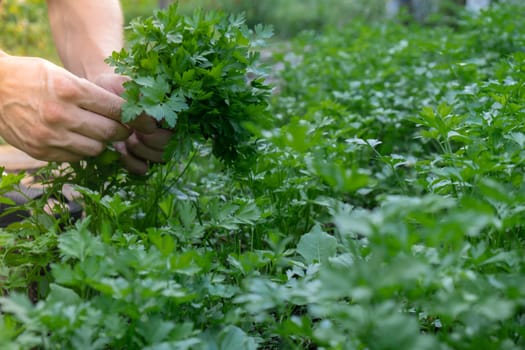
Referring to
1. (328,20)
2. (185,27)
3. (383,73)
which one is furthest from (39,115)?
(328,20)

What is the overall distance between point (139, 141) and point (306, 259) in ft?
2.37

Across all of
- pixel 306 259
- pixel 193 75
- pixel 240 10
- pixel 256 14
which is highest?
pixel 193 75

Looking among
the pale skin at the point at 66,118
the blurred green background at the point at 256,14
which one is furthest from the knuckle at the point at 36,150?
the blurred green background at the point at 256,14

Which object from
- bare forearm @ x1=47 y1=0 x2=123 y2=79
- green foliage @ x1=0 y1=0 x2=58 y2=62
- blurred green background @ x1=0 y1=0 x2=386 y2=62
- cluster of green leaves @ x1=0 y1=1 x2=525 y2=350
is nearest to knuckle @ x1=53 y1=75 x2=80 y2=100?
cluster of green leaves @ x1=0 y1=1 x2=525 y2=350

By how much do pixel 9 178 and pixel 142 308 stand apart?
793mm

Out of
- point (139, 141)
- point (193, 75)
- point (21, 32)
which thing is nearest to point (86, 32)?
point (139, 141)

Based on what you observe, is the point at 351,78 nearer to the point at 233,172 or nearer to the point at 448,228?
the point at 233,172

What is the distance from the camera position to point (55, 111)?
1.80 metres

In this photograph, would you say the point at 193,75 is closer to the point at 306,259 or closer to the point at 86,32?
the point at 306,259

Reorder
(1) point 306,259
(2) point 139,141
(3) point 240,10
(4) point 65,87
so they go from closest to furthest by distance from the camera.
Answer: (1) point 306,259 → (4) point 65,87 → (2) point 139,141 → (3) point 240,10

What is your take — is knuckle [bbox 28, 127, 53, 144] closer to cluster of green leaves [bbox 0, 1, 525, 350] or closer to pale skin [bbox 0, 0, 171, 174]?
pale skin [bbox 0, 0, 171, 174]

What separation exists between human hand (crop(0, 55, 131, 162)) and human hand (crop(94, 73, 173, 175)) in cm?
7

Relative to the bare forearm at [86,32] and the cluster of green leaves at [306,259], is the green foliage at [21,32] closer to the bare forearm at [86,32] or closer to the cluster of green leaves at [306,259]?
the bare forearm at [86,32]

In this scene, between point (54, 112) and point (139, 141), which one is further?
point (139, 141)
